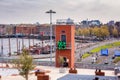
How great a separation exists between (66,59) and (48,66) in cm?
269

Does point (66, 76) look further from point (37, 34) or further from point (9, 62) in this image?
point (37, 34)

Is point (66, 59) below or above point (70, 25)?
below

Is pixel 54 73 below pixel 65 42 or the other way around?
below

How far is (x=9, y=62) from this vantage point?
4072cm

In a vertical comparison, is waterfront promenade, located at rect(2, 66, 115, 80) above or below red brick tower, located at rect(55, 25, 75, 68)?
below

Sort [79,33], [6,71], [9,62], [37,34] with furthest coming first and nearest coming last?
1. [37,34]
2. [79,33]
3. [9,62]
4. [6,71]

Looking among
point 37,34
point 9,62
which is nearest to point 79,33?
point 37,34

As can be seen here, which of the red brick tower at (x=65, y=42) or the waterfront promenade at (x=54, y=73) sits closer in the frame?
the waterfront promenade at (x=54, y=73)

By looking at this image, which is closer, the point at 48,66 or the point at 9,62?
the point at 48,66

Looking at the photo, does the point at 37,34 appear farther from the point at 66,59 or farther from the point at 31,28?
the point at 66,59

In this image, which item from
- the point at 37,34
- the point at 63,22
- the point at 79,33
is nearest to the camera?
the point at 63,22

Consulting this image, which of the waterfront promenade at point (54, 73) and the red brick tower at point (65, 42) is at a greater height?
the red brick tower at point (65, 42)

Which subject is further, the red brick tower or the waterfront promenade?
the red brick tower

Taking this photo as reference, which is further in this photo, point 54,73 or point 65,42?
point 65,42
